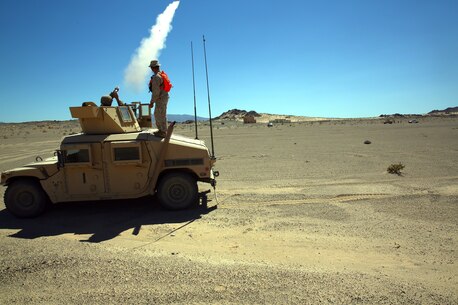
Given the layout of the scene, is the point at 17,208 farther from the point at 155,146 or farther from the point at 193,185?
the point at 193,185

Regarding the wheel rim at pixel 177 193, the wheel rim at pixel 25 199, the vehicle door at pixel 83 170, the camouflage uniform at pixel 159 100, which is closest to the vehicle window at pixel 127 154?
the vehicle door at pixel 83 170

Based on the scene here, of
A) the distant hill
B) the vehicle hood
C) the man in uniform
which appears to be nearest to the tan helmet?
the man in uniform

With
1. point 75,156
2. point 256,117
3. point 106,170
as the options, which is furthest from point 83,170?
point 256,117

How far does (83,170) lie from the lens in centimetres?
837

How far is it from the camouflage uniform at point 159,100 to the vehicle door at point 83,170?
165 cm

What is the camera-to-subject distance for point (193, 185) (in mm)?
8625

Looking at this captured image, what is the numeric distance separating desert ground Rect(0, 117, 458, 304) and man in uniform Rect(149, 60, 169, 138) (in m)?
2.12

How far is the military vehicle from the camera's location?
326 inches

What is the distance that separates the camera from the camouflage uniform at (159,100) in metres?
9.02

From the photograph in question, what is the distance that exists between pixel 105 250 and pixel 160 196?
2.66 meters

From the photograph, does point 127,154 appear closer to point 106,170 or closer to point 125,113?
point 106,170

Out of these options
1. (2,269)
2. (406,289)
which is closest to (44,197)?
(2,269)

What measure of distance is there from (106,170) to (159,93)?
7.56 ft

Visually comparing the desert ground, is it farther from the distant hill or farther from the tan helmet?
the distant hill
